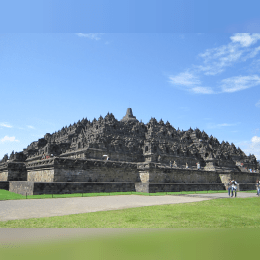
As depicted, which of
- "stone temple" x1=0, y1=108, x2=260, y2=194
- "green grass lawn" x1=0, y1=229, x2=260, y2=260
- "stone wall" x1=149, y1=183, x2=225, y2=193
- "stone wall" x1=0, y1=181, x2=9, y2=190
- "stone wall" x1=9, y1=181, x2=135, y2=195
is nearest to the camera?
"green grass lawn" x1=0, y1=229, x2=260, y2=260

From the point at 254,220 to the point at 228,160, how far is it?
53.6m

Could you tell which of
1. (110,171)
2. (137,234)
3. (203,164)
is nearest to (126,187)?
(110,171)

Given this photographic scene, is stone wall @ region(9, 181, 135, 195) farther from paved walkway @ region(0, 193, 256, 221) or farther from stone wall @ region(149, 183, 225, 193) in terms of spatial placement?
paved walkway @ region(0, 193, 256, 221)

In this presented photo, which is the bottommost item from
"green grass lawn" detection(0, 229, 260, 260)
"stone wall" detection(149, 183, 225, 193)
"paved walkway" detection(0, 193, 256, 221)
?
"stone wall" detection(149, 183, 225, 193)

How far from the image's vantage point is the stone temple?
23.0 metres

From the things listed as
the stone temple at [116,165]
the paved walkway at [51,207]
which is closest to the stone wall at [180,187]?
the stone temple at [116,165]

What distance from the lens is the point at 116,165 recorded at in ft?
88.5

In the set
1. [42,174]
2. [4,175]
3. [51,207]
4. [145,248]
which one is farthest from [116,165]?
[145,248]

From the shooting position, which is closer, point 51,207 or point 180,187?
point 51,207

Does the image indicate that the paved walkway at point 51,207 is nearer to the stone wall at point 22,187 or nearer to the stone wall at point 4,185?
the stone wall at point 22,187

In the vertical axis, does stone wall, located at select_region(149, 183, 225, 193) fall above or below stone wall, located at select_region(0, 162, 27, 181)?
below

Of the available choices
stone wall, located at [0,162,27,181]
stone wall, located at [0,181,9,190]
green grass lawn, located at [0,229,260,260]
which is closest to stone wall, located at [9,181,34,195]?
stone wall, located at [0,181,9,190]

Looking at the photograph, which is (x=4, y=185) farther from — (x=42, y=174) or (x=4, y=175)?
(x=4, y=175)

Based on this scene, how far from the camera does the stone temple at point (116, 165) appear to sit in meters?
23.0
